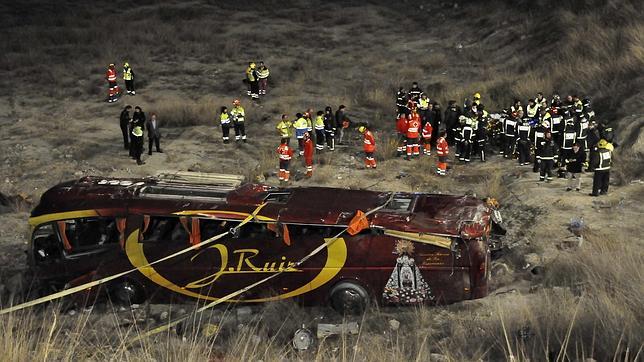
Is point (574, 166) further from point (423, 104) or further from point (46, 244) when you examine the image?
point (46, 244)

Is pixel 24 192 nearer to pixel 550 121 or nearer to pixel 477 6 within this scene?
pixel 550 121

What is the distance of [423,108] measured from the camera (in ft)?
73.4

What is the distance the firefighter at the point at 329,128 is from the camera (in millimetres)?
21297

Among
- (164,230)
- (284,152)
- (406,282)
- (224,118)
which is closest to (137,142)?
(224,118)

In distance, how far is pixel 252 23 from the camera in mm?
39656

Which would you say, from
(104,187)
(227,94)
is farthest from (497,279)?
(227,94)

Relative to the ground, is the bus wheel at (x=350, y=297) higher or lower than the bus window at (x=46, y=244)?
lower

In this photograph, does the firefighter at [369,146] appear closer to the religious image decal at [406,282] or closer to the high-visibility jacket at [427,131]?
the high-visibility jacket at [427,131]

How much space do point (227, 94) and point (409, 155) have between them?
432 inches

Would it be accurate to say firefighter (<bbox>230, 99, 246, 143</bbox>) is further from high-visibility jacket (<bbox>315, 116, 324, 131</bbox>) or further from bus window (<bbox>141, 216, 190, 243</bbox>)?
bus window (<bbox>141, 216, 190, 243</bbox>)

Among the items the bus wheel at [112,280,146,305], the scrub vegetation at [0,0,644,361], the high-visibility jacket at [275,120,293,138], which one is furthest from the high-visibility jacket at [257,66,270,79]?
the bus wheel at [112,280,146,305]

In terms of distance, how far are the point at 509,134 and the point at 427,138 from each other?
8.02 feet

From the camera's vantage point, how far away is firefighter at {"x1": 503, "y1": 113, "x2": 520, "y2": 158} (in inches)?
769

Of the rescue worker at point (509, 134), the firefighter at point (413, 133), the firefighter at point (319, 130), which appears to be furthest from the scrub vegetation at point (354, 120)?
the rescue worker at point (509, 134)
